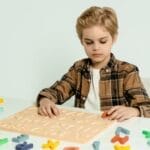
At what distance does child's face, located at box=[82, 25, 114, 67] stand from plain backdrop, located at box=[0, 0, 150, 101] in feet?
1.61

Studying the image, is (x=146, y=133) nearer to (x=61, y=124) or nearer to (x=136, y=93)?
(x=61, y=124)

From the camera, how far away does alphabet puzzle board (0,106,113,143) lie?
1.01m

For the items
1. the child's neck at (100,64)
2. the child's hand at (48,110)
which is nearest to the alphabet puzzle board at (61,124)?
the child's hand at (48,110)

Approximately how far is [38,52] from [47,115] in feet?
2.33

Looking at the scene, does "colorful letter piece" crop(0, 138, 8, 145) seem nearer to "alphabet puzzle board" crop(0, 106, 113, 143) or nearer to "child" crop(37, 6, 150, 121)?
"alphabet puzzle board" crop(0, 106, 113, 143)

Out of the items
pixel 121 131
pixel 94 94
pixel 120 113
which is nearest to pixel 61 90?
pixel 94 94

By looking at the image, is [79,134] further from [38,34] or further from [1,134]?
[38,34]

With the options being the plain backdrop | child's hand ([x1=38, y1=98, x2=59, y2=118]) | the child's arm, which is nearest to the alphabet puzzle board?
child's hand ([x1=38, y1=98, x2=59, y2=118])

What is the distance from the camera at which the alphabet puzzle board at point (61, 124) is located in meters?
1.01

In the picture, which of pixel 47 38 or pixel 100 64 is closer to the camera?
pixel 100 64

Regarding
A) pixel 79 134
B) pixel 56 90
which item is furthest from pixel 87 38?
pixel 79 134

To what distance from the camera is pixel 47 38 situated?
1868 millimetres

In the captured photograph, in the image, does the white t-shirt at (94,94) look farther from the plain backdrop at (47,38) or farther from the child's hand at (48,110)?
the plain backdrop at (47,38)

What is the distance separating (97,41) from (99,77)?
159 millimetres
